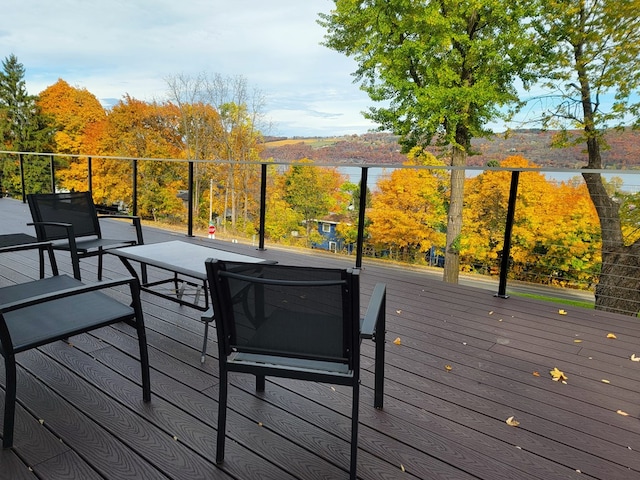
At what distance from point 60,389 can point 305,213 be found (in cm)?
1734

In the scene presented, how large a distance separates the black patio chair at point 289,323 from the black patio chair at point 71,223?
6.15ft

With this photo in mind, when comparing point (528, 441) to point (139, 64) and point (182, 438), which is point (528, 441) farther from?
point (139, 64)

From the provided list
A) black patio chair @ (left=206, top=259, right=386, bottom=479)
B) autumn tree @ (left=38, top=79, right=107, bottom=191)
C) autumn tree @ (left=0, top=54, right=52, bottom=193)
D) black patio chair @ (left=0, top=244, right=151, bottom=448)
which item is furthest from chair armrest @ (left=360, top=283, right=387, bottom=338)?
autumn tree @ (left=0, top=54, right=52, bottom=193)

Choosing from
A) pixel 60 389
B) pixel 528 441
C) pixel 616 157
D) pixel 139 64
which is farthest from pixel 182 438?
pixel 139 64

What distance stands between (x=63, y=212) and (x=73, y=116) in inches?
968

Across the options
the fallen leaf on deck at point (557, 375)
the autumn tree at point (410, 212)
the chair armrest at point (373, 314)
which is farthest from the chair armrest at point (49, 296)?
the autumn tree at point (410, 212)

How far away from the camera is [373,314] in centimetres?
150

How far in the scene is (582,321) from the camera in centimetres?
298

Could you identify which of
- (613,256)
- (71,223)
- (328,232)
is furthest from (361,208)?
(328,232)

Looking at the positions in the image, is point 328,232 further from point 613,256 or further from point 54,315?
point 54,315

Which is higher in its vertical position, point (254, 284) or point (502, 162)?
point (502, 162)

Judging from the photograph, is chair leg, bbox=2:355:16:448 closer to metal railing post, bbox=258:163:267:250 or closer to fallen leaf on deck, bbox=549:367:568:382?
fallen leaf on deck, bbox=549:367:568:382

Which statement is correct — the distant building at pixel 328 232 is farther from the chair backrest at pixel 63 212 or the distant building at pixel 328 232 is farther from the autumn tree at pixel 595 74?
the chair backrest at pixel 63 212

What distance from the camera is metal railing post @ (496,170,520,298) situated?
327 centimetres
